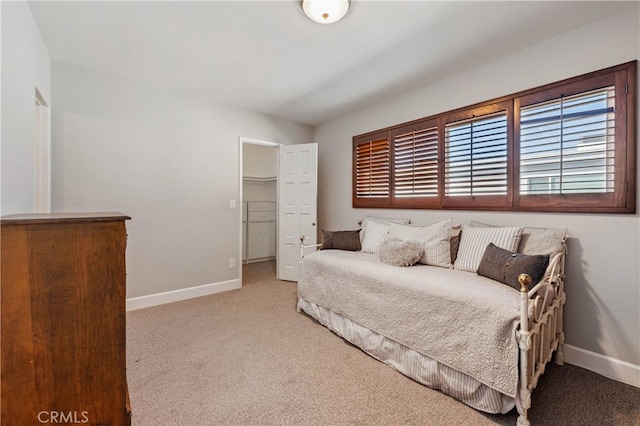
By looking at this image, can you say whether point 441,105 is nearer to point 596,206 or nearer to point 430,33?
point 430,33

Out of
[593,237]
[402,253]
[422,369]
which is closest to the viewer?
[422,369]

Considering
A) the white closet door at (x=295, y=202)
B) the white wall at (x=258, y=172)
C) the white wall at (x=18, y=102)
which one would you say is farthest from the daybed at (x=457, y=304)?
the white wall at (x=258, y=172)

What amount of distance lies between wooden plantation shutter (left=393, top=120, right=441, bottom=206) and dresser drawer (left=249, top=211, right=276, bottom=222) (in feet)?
9.79

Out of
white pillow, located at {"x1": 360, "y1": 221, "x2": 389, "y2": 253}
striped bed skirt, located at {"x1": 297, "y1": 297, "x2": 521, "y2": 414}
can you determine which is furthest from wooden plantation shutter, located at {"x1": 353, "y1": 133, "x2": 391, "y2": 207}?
striped bed skirt, located at {"x1": 297, "y1": 297, "x2": 521, "y2": 414}

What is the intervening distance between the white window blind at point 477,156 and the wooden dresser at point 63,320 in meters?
2.68

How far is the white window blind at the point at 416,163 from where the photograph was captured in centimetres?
284

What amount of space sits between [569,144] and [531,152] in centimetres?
23

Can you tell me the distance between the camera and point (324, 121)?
421cm

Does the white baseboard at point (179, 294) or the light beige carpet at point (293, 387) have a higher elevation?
the white baseboard at point (179, 294)

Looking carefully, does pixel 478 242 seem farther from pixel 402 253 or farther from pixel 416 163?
pixel 416 163

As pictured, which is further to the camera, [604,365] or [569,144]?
[569,144]

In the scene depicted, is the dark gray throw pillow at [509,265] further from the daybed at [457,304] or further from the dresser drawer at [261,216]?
the dresser drawer at [261,216]

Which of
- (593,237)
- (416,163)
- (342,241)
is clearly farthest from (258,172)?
(593,237)

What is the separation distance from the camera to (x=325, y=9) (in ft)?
5.67
